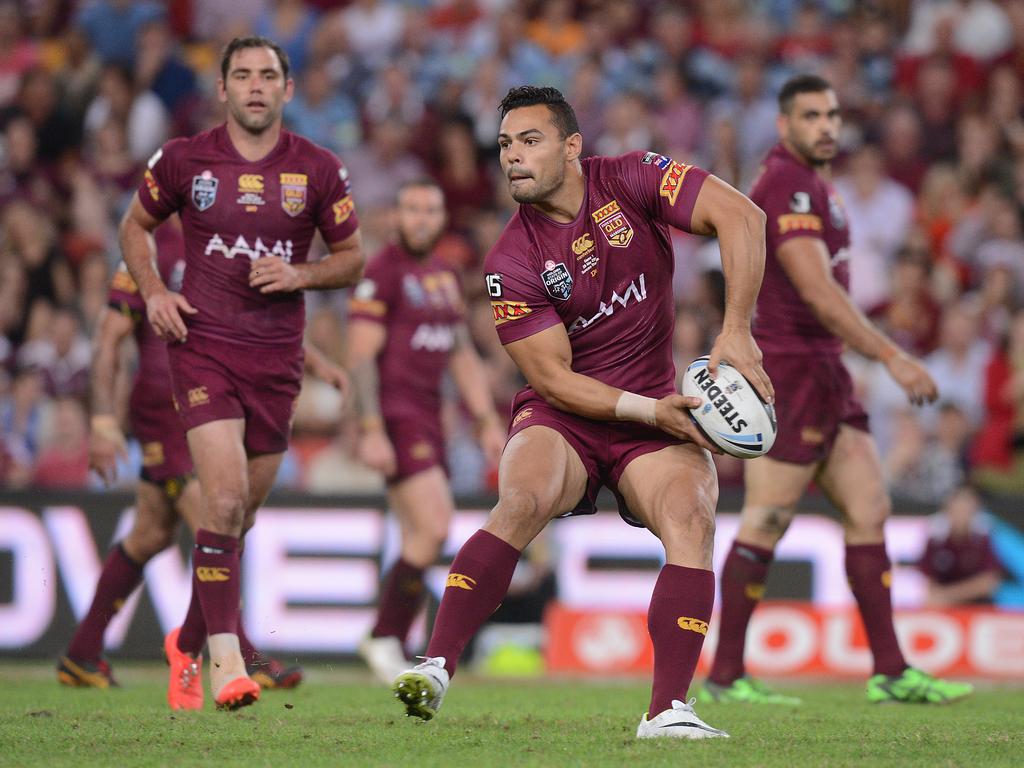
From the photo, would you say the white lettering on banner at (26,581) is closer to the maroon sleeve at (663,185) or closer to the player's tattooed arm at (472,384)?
the player's tattooed arm at (472,384)

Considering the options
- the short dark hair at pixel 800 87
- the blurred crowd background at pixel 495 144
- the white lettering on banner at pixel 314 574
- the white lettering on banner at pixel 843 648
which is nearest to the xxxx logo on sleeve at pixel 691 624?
the short dark hair at pixel 800 87

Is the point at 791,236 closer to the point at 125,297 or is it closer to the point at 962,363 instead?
the point at 125,297

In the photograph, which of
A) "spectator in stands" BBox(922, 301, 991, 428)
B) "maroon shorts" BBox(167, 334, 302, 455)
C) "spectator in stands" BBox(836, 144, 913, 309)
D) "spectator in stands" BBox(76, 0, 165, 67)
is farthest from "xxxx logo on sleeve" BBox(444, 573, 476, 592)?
"spectator in stands" BBox(76, 0, 165, 67)

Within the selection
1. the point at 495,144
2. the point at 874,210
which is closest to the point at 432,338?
the point at 495,144

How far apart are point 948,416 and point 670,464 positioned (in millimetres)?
6730

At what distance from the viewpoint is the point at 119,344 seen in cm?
829

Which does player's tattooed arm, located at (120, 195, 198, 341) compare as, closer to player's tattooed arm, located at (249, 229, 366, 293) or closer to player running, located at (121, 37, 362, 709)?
player running, located at (121, 37, 362, 709)

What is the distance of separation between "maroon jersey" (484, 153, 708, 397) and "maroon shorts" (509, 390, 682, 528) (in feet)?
0.67

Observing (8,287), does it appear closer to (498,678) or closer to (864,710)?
(498,678)

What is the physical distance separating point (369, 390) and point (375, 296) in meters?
0.59

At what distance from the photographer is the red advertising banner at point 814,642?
11.0m

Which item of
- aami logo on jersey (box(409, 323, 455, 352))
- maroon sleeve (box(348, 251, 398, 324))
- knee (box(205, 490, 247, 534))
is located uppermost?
maroon sleeve (box(348, 251, 398, 324))

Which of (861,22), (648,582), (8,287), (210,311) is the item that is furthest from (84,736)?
(861,22)

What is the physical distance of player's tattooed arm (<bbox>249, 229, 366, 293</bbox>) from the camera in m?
7.03
